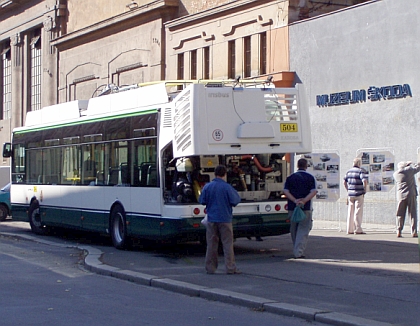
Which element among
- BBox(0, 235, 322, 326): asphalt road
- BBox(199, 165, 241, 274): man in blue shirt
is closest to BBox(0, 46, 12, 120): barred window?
BBox(0, 235, 322, 326): asphalt road

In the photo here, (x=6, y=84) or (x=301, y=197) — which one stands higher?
(x=6, y=84)

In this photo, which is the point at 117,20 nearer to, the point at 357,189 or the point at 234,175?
the point at 357,189

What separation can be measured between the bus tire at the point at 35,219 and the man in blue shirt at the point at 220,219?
9616 mm

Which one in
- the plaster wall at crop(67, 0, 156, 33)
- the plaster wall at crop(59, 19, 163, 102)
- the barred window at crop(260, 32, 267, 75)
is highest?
the plaster wall at crop(67, 0, 156, 33)

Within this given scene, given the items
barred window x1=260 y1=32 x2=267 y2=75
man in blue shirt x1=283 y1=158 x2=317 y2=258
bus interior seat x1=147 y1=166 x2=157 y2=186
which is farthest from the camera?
barred window x1=260 y1=32 x2=267 y2=75

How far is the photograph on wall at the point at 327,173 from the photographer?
20.6 meters

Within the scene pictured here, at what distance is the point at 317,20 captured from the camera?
23.8 meters

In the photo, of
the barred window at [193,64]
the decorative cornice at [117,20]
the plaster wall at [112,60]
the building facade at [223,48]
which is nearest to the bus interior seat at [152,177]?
the building facade at [223,48]

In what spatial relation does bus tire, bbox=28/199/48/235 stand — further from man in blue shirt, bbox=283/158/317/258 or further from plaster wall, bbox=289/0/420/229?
man in blue shirt, bbox=283/158/317/258

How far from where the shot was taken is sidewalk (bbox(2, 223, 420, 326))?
30.9 ft

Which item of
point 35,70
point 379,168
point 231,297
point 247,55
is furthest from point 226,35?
point 35,70

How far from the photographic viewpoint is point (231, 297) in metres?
10.3

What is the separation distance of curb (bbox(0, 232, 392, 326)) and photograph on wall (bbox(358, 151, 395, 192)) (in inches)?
332

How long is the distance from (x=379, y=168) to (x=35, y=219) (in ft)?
30.3
